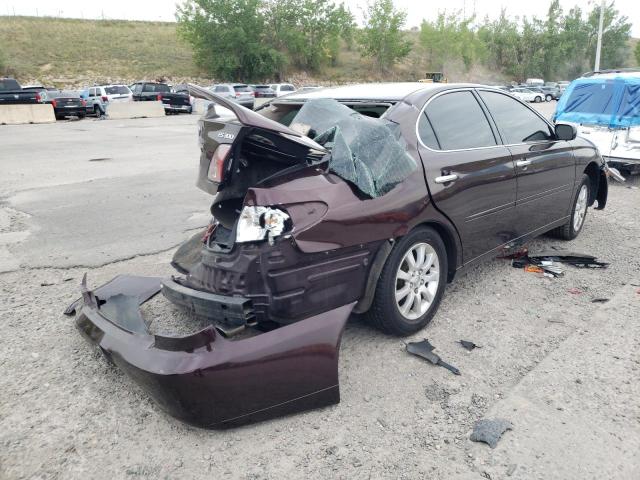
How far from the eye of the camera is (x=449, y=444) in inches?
98.2

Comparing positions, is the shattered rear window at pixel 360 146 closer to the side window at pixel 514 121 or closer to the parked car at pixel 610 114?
the side window at pixel 514 121

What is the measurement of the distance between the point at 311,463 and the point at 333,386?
0.42 m

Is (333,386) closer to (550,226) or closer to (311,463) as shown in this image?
(311,463)

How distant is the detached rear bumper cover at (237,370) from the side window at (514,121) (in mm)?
2497

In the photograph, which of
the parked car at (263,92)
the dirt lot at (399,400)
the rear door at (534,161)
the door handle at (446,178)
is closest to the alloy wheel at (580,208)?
the rear door at (534,161)

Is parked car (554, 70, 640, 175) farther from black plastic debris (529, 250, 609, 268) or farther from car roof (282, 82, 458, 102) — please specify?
car roof (282, 82, 458, 102)

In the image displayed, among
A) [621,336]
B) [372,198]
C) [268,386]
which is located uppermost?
[372,198]

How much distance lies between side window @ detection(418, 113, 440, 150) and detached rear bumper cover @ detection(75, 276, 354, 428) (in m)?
1.44

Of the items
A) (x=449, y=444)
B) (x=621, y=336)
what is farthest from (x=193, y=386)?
(x=621, y=336)

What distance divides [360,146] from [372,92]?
1.05 m

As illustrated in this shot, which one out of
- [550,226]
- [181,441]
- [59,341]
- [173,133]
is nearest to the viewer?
[181,441]

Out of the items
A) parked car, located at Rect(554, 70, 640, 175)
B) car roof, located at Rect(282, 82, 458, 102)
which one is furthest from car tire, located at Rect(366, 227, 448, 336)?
parked car, located at Rect(554, 70, 640, 175)

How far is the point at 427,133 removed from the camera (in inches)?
141

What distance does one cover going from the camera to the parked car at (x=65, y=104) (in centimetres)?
2311
